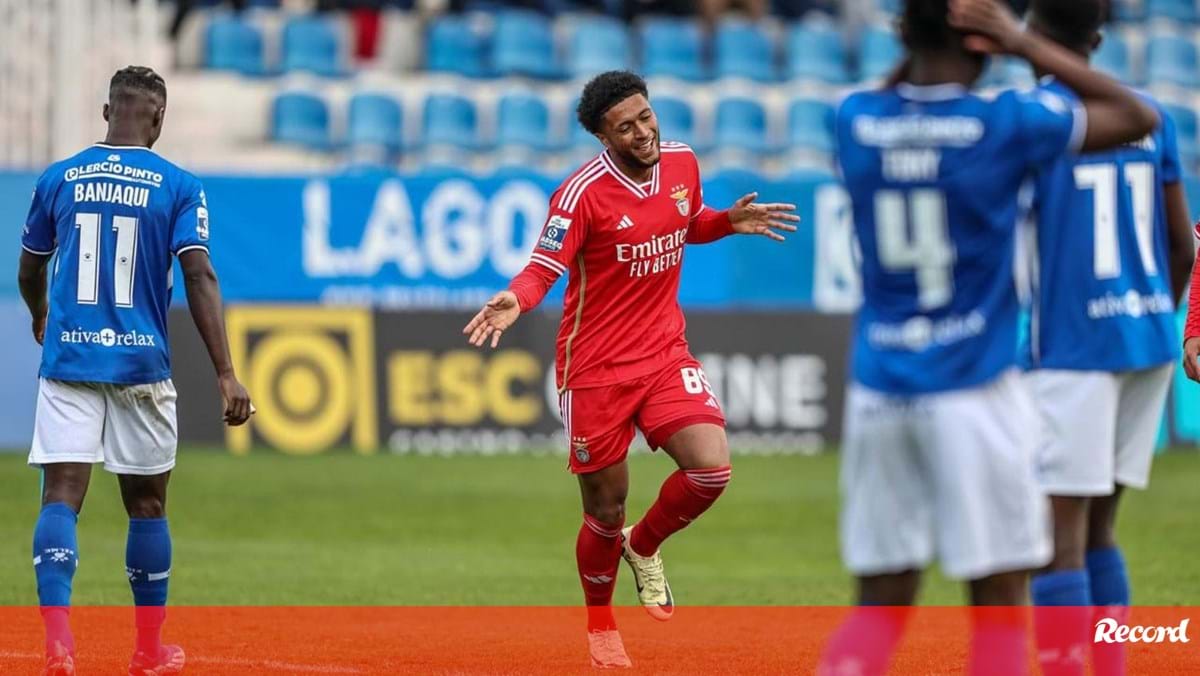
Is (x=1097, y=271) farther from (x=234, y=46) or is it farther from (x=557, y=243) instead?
(x=234, y=46)

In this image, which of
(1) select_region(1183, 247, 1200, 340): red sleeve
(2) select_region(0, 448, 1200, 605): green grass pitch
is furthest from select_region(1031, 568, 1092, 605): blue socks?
(2) select_region(0, 448, 1200, 605): green grass pitch

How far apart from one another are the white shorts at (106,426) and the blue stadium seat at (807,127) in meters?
17.4

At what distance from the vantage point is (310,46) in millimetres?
23953

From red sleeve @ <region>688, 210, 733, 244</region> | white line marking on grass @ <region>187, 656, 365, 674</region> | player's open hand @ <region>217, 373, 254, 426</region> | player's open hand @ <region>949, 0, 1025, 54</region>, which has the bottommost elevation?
white line marking on grass @ <region>187, 656, 365, 674</region>

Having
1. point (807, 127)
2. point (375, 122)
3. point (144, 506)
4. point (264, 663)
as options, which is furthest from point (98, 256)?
point (807, 127)

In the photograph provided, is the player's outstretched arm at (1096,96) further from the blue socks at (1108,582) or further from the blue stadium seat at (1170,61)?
the blue stadium seat at (1170,61)

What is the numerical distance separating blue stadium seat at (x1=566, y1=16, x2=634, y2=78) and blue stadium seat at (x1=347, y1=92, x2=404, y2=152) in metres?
Answer: 2.77

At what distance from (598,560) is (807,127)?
54.4 feet

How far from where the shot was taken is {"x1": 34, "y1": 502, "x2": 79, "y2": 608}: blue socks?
23.6 feet

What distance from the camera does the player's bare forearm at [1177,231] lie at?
631cm

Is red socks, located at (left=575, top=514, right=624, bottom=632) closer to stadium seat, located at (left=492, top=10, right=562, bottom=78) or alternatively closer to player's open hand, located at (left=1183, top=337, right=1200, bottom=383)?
player's open hand, located at (left=1183, top=337, right=1200, bottom=383)

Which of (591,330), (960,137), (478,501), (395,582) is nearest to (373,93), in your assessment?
(478,501)

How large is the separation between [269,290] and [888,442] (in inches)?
569

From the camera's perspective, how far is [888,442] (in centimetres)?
512
